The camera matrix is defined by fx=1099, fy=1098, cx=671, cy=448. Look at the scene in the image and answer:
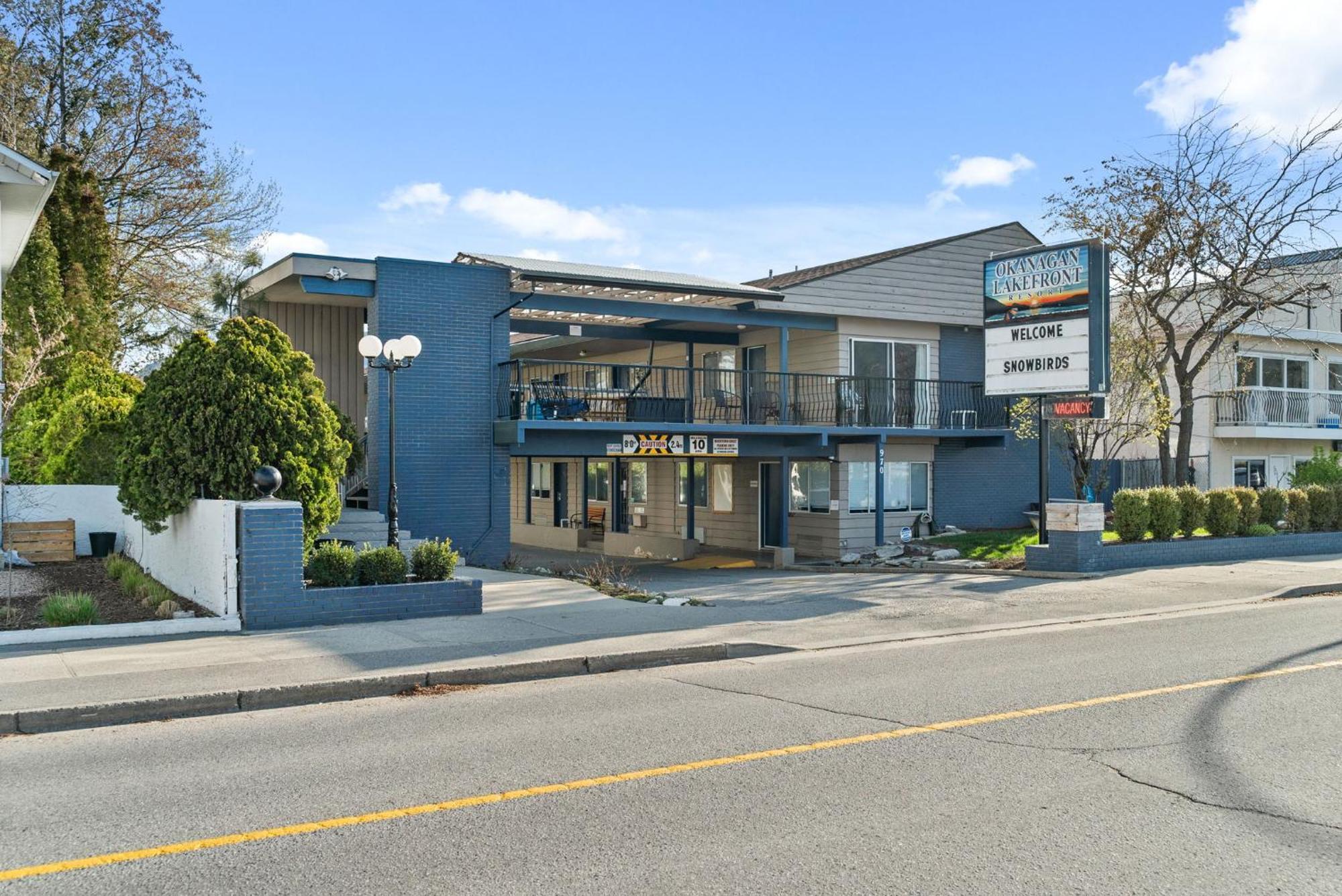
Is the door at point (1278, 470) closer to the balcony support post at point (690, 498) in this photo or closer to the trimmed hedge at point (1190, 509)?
the trimmed hedge at point (1190, 509)

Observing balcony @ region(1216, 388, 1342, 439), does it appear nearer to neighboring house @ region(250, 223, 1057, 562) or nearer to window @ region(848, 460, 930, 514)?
neighboring house @ region(250, 223, 1057, 562)

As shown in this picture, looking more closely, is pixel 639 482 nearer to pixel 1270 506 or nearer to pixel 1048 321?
pixel 1048 321

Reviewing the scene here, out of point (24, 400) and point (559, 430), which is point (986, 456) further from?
point (24, 400)

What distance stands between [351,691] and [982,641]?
6.88 metres

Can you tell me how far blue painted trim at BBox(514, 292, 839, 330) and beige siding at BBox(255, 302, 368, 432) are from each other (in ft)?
13.6

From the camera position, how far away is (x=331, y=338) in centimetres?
2361

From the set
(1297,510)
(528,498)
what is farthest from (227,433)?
(528,498)

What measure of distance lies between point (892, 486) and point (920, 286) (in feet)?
16.7

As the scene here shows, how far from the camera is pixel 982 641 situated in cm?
1228

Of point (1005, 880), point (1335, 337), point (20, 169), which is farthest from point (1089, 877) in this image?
point (1335, 337)

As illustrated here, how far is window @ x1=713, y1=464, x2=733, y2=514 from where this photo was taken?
29486mm

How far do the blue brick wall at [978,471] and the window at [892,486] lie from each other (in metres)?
0.39

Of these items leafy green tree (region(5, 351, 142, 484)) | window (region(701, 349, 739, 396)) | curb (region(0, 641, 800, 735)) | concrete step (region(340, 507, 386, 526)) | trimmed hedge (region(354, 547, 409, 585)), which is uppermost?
window (region(701, 349, 739, 396))

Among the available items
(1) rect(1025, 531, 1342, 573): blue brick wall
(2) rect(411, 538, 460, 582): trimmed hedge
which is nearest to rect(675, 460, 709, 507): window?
(1) rect(1025, 531, 1342, 573): blue brick wall
